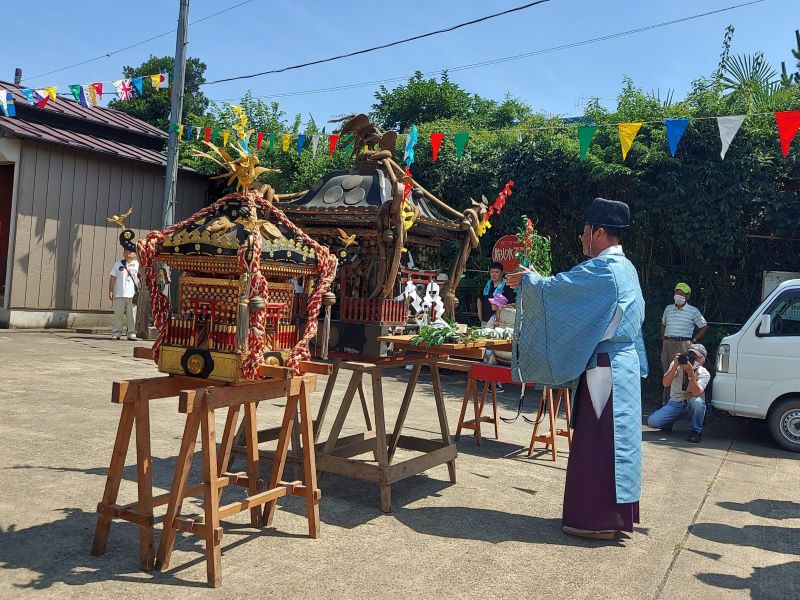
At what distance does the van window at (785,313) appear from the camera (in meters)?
8.19

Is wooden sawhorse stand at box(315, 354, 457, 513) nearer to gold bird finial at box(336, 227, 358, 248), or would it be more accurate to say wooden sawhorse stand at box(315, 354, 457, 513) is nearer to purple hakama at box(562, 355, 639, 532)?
gold bird finial at box(336, 227, 358, 248)

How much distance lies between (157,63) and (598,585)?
3528 centimetres

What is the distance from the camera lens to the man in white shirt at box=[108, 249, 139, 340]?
12609 millimetres

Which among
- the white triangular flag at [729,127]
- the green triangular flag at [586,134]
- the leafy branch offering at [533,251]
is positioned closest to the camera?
the leafy branch offering at [533,251]

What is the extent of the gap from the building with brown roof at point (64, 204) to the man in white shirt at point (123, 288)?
1.47 metres

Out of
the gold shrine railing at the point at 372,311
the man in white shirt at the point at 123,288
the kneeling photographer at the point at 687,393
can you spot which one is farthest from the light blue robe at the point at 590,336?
the man in white shirt at the point at 123,288

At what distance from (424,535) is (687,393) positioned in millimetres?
5342

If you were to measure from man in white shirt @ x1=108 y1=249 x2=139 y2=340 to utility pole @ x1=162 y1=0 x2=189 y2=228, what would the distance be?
3.25 feet

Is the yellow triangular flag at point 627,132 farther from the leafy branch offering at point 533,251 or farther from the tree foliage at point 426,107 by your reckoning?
the tree foliage at point 426,107

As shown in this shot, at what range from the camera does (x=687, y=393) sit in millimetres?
8516

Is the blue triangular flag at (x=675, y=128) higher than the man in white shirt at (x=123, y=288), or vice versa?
the blue triangular flag at (x=675, y=128)

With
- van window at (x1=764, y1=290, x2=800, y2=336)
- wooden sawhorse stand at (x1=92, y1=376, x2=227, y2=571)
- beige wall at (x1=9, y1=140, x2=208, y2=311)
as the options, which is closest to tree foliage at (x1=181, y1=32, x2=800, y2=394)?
van window at (x1=764, y1=290, x2=800, y2=336)

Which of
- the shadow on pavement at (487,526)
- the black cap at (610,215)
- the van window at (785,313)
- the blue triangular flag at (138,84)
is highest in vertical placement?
the blue triangular flag at (138,84)

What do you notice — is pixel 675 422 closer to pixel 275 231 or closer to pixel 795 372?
pixel 795 372
